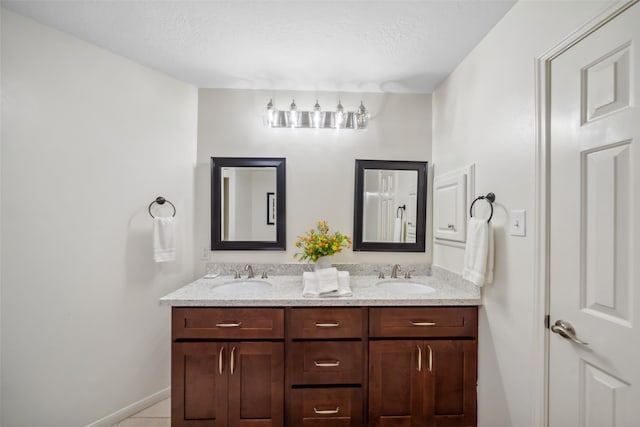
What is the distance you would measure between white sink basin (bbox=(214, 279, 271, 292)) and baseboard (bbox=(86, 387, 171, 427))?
36.1 inches

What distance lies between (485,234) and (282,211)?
1390mm

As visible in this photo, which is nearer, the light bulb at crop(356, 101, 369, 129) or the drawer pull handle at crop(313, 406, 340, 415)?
the drawer pull handle at crop(313, 406, 340, 415)

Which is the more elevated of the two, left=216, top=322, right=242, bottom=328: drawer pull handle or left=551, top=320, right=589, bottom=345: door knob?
left=551, top=320, right=589, bottom=345: door knob

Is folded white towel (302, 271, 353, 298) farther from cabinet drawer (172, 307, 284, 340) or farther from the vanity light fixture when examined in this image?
the vanity light fixture

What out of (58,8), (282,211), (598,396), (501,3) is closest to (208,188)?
(282,211)

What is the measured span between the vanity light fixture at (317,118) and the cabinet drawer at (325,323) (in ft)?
4.49

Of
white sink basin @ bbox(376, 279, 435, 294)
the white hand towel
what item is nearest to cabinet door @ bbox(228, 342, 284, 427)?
the white hand towel

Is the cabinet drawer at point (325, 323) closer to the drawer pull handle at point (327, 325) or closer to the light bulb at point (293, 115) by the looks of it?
the drawer pull handle at point (327, 325)

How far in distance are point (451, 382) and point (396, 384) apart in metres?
0.33

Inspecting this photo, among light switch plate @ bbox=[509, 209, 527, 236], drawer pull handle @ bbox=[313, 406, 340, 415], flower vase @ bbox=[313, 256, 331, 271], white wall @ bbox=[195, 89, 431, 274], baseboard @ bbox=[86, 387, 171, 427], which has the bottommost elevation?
baseboard @ bbox=[86, 387, 171, 427]

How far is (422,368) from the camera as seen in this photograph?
157 centimetres

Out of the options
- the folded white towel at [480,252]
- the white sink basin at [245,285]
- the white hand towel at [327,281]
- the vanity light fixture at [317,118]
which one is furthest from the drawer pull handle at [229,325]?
the vanity light fixture at [317,118]

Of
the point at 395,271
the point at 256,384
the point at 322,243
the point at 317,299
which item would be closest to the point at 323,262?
the point at 322,243

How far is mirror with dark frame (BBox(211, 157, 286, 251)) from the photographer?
84.9 inches
